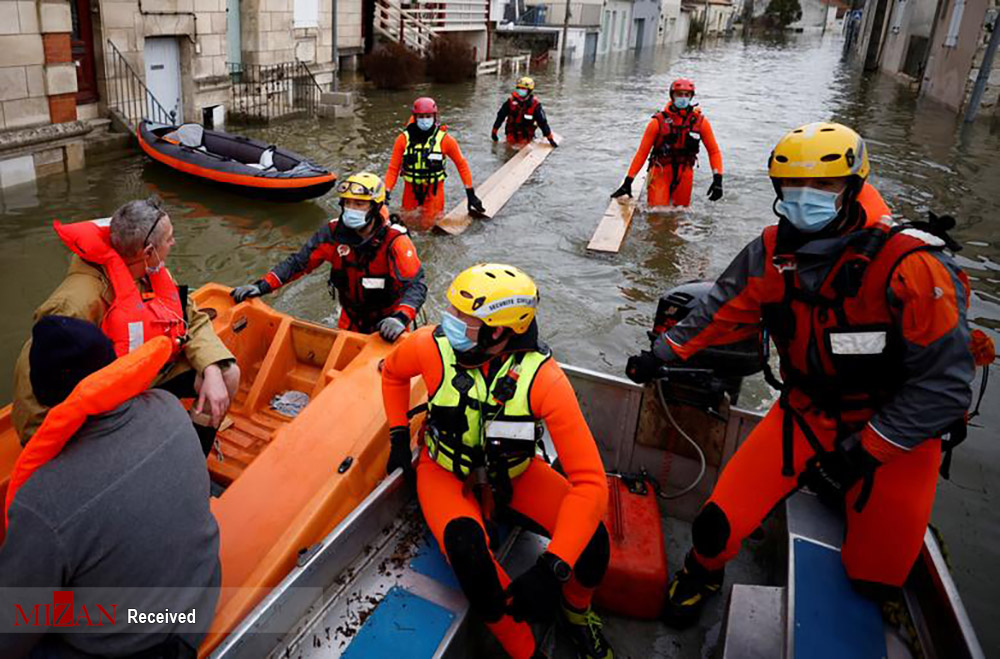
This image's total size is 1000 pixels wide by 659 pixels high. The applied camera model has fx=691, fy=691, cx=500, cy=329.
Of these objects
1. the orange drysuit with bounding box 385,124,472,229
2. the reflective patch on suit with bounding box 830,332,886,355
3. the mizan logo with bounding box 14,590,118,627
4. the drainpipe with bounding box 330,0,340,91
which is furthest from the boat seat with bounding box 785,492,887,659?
the drainpipe with bounding box 330,0,340,91

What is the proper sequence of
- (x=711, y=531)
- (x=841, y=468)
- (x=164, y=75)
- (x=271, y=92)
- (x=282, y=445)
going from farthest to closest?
1. (x=271, y=92)
2. (x=164, y=75)
3. (x=282, y=445)
4. (x=711, y=531)
5. (x=841, y=468)

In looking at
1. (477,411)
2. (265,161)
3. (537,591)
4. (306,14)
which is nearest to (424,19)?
(306,14)

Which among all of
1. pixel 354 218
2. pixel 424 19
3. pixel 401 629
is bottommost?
pixel 401 629

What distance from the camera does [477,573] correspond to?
9.24ft

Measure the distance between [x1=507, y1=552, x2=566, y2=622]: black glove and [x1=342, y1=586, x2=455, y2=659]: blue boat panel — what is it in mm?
285

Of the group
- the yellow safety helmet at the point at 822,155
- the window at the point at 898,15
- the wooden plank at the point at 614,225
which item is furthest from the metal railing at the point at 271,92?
the window at the point at 898,15

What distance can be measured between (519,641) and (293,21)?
18.9m

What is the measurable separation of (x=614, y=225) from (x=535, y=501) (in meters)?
7.52

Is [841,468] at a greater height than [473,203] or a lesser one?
greater

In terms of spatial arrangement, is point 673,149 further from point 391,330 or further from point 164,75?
point 164,75

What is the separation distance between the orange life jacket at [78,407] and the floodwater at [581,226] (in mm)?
4739

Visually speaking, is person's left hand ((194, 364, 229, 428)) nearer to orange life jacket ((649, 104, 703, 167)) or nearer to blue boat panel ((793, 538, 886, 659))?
blue boat panel ((793, 538, 886, 659))

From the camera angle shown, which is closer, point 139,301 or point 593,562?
point 593,562

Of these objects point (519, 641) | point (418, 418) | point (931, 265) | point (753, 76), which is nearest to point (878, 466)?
point (931, 265)
